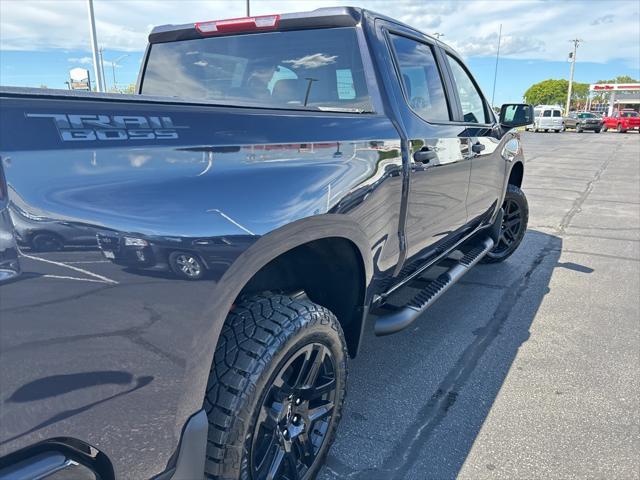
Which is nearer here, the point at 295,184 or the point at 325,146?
the point at 295,184

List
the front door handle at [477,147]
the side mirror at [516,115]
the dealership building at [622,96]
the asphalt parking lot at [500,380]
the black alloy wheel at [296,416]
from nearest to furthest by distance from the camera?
the black alloy wheel at [296,416] < the asphalt parking lot at [500,380] < the front door handle at [477,147] < the side mirror at [516,115] < the dealership building at [622,96]

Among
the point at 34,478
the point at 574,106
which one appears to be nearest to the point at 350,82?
the point at 34,478

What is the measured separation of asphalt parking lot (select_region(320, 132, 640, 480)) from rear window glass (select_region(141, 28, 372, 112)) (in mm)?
1630

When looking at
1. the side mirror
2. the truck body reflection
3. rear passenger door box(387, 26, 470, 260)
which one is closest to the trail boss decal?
the truck body reflection

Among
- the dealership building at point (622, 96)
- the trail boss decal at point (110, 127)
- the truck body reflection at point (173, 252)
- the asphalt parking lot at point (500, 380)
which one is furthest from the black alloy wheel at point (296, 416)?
the dealership building at point (622, 96)

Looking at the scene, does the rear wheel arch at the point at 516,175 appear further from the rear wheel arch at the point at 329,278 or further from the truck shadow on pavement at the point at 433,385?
the rear wheel arch at the point at 329,278

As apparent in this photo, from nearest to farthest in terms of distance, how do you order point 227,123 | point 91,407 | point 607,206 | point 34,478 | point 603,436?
point 34,478 < point 91,407 < point 227,123 < point 603,436 < point 607,206

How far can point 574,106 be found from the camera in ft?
364

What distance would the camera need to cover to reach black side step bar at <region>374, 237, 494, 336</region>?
2.61 m

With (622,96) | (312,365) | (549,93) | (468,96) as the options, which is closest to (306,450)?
(312,365)

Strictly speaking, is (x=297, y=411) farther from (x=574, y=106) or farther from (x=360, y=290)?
(x=574, y=106)

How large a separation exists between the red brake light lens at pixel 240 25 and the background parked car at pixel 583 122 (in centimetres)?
4449

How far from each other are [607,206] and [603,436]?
7.56 meters

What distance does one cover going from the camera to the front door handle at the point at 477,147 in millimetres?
3508
